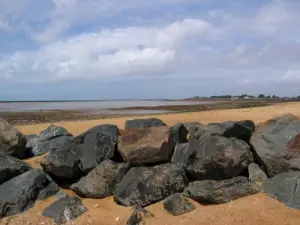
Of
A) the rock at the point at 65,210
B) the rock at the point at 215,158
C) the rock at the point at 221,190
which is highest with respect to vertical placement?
the rock at the point at 215,158

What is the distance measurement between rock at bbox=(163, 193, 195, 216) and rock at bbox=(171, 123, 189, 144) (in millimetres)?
2041

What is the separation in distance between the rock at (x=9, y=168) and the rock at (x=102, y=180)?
1260 mm

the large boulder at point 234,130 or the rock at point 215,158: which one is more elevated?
the large boulder at point 234,130

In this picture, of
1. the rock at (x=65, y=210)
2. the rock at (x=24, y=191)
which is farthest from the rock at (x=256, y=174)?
the rock at (x=24, y=191)

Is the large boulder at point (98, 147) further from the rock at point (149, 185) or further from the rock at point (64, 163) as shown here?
the rock at point (149, 185)

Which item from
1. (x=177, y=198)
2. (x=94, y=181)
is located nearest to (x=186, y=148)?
(x=177, y=198)

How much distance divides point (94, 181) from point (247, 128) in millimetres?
3423

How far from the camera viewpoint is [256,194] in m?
6.77

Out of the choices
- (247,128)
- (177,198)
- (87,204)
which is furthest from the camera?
(247,128)

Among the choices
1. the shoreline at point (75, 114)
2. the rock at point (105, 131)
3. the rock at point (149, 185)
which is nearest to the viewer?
the rock at point (149, 185)

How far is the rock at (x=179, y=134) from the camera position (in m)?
8.90

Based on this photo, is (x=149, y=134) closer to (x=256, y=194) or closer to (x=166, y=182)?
(x=166, y=182)

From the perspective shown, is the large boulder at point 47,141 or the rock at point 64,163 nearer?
the rock at point 64,163

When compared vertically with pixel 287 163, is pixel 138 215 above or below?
below
